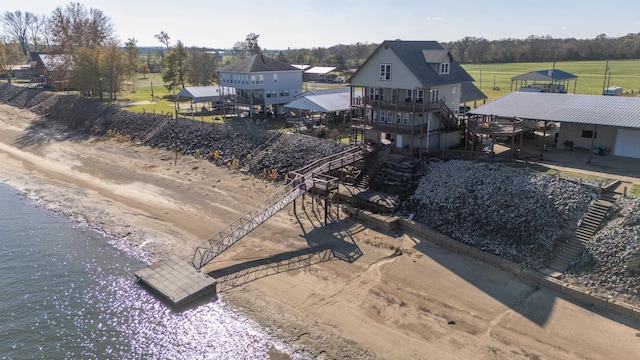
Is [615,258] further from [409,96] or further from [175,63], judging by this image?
[175,63]

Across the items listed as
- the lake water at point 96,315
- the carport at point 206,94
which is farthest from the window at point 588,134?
the carport at point 206,94

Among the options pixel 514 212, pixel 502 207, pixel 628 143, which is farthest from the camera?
pixel 628 143

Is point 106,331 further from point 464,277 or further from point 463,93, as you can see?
point 463,93

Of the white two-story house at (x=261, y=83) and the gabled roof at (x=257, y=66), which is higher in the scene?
the gabled roof at (x=257, y=66)

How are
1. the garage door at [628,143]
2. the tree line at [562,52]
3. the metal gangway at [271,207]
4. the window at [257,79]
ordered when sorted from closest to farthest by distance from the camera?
the metal gangway at [271,207] → the garage door at [628,143] → the window at [257,79] → the tree line at [562,52]

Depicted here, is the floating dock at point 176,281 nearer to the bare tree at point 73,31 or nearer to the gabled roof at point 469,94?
the gabled roof at point 469,94

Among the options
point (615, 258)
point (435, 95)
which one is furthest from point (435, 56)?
point (615, 258)
